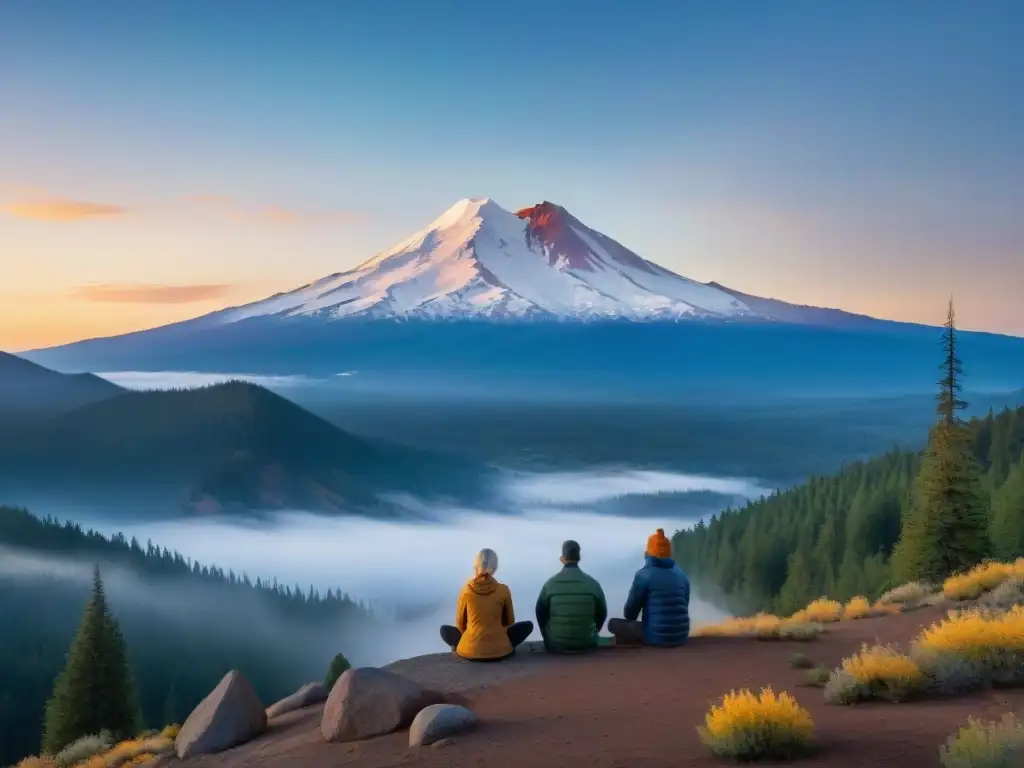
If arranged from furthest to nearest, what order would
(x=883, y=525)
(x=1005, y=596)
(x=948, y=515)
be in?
1. (x=883, y=525)
2. (x=948, y=515)
3. (x=1005, y=596)

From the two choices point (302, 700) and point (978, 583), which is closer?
point (302, 700)

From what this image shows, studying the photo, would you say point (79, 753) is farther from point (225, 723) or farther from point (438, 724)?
point (438, 724)

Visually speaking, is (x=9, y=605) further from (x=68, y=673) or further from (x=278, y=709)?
(x=278, y=709)

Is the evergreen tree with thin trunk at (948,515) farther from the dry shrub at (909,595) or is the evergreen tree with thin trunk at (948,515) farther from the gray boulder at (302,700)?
the gray boulder at (302,700)

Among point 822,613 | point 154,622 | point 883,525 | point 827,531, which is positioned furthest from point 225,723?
point 154,622

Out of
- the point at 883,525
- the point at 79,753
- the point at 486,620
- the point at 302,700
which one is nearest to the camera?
the point at 486,620

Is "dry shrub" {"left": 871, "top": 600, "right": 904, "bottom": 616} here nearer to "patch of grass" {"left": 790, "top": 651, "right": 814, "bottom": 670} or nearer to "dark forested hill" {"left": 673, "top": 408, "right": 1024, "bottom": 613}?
"patch of grass" {"left": 790, "top": 651, "right": 814, "bottom": 670}

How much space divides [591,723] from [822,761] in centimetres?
288

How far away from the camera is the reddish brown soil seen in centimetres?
856

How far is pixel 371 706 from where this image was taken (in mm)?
10633

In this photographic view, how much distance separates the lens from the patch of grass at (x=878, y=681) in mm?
10031

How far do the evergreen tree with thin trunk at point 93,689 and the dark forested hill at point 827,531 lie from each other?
43538 mm

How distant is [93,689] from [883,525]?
6263cm

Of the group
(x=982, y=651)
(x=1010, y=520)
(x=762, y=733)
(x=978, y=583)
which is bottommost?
(x=1010, y=520)
